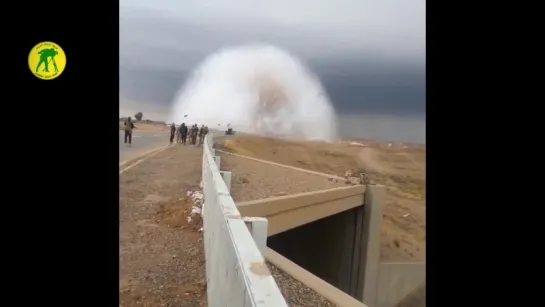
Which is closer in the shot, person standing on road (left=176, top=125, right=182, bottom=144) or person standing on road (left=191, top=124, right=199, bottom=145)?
person standing on road (left=191, top=124, right=199, bottom=145)

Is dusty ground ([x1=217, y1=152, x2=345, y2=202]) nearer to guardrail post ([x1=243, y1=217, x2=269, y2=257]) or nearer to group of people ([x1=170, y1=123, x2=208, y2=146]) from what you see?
group of people ([x1=170, y1=123, x2=208, y2=146])

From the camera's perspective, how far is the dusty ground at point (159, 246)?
3541 millimetres

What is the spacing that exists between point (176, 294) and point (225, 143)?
9918mm

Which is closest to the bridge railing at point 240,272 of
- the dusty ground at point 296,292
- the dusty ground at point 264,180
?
the dusty ground at point 296,292

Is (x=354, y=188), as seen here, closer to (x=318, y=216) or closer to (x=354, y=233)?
(x=354, y=233)

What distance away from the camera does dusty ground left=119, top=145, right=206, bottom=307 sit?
3541 millimetres

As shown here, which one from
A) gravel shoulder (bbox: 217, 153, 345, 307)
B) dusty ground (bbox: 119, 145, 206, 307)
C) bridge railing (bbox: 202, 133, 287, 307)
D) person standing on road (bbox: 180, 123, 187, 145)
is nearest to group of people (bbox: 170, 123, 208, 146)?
person standing on road (bbox: 180, 123, 187, 145)

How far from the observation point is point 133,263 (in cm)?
399
